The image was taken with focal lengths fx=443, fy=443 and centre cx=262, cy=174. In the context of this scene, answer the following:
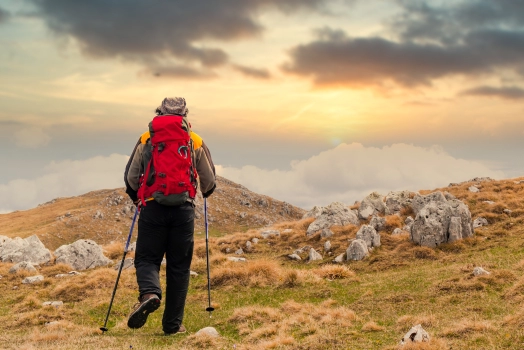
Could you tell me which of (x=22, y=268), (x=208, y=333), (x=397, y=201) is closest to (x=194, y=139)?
(x=208, y=333)

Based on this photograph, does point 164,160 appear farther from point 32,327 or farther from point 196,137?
point 32,327

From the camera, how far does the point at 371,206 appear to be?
32.9m

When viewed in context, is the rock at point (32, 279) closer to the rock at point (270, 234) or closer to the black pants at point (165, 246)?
the rock at point (270, 234)

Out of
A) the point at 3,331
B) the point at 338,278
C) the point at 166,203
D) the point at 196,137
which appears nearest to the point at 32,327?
the point at 3,331

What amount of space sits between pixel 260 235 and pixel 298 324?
21151 mm

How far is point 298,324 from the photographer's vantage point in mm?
11570

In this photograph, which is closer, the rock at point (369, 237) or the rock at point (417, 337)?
the rock at point (417, 337)

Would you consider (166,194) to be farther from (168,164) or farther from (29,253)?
(29,253)

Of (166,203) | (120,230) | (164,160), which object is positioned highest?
(164,160)

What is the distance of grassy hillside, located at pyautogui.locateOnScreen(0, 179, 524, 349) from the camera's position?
32.4 ft

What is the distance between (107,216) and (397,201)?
87281 mm

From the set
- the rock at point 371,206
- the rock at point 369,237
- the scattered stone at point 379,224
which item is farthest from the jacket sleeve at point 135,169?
the rock at point 371,206

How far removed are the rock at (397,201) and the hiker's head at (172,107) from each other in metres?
24.8

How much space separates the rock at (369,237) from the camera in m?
24.2
